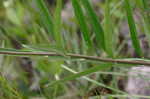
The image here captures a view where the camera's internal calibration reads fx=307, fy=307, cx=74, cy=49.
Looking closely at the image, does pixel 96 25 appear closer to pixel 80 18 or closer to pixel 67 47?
pixel 80 18

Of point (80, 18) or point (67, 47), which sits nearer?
point (80, 18)

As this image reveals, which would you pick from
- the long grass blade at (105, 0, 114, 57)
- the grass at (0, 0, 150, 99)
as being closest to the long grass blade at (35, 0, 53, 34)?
the grass at (0, 0, 150, 99)

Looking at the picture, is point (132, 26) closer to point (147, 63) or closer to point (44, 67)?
point (147, 63)

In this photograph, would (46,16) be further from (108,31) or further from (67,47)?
(67,47)

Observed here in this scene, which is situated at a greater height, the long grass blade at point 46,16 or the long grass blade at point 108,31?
the long grass blade at point 46,16

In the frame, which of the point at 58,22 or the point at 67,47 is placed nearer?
the point at 58,22

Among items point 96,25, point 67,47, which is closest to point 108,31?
point 96,25

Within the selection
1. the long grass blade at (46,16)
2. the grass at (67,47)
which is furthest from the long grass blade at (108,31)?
the long grass blade at (46,16)

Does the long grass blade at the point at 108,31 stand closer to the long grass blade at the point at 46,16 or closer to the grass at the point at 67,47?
the grass at the point at 67,47

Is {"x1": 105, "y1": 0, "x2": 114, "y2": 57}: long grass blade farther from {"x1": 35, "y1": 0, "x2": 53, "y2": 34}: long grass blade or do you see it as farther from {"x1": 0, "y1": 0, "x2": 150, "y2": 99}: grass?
{"x1": 35, "y1": 0, "x2": 53, "y2": 34}: long grass blade
